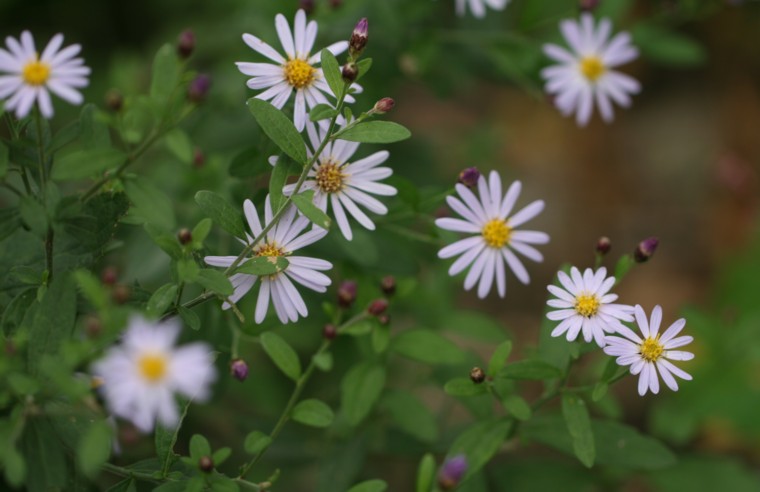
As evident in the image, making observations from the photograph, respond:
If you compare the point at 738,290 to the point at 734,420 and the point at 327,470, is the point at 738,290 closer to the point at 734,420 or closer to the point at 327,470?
the point at 734,420

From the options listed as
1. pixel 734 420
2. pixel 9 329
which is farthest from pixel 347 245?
pixel 734 420

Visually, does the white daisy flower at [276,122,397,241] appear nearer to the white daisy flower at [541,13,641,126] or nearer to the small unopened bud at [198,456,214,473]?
the small unopened bud at [198,456,214,473]

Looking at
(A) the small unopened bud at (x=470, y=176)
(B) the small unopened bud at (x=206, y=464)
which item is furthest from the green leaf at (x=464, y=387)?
(B) the small unopened bud at (x=206, y=464)

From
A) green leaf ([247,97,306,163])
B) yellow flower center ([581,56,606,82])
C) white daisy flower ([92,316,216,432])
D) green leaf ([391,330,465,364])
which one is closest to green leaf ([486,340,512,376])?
green leaf ([391,330,465,364])

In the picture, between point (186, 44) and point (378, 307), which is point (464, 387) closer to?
point (378, 307)

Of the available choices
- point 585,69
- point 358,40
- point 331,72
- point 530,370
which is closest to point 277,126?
point 331,72

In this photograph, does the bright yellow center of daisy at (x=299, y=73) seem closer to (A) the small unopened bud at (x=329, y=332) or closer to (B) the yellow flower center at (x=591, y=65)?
(A) the small unopened bud at (x=329, y=332)
